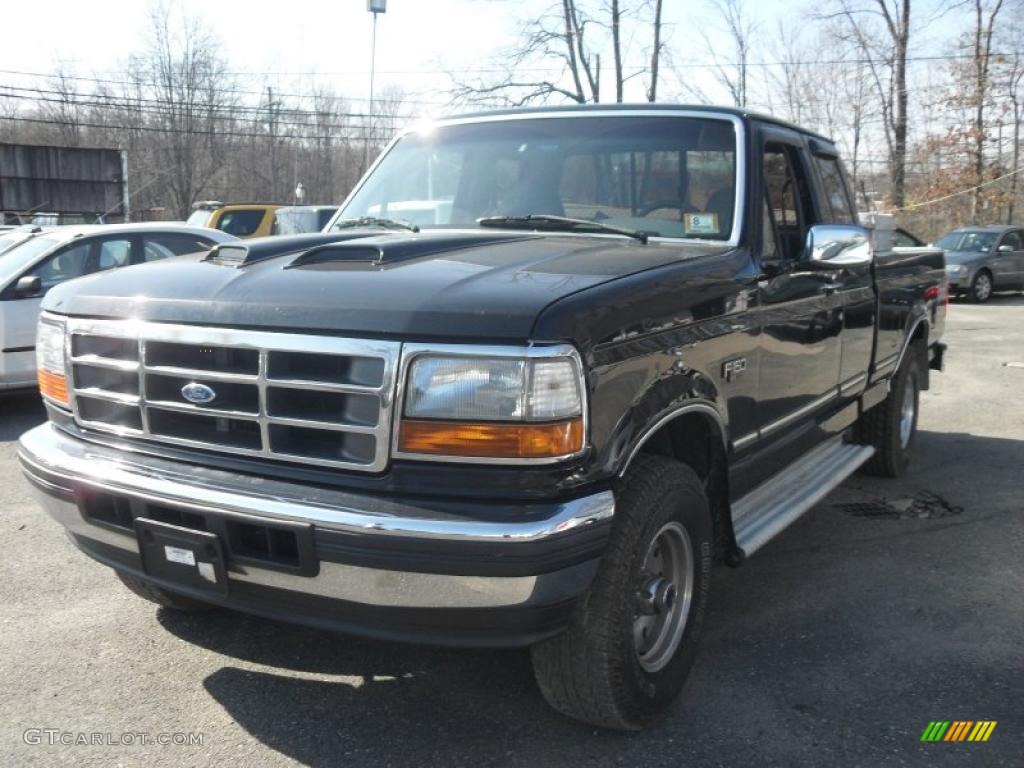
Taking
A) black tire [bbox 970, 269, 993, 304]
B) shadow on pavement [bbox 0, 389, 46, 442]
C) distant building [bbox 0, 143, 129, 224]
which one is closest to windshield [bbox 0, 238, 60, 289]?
shadow on pavement [bbox 0, 389, 46, 442]

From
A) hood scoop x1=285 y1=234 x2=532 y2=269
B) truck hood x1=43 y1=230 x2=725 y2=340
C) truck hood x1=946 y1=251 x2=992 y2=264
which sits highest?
hood scoop x1=285 y1=234 x2=532 y2=269

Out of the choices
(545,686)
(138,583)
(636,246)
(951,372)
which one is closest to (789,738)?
(545,686)

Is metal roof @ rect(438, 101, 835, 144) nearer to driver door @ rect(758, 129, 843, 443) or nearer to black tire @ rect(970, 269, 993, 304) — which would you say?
driver door @ rect(758, 129, 843, 443)

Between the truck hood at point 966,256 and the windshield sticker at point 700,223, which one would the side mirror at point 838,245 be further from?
the truck hood at point 966,256

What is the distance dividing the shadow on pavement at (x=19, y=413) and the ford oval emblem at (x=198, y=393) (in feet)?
17.1

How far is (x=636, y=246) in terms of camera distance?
346 centimetres

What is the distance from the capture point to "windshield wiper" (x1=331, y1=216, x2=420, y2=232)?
4035mm

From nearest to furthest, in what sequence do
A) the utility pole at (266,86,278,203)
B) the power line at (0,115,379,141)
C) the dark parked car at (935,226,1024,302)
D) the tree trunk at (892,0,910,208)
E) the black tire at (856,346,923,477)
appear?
1. the black tire at (856,346,923,477)
2. the dark parked car at (935,226,1024,302)
3. the tree trunk at (892,0,910,208)
4. the power line at (0,115,379,141)
5. the utility pole at (266,86,278,203)

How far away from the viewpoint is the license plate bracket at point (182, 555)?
2.55 meters

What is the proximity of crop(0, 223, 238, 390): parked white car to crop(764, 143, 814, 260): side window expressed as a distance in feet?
15.6

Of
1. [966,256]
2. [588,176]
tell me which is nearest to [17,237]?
[588,176]

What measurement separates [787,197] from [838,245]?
1.91ft

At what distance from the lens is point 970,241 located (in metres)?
20.5

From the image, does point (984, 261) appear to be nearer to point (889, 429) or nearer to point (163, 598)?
point (889, 429)
